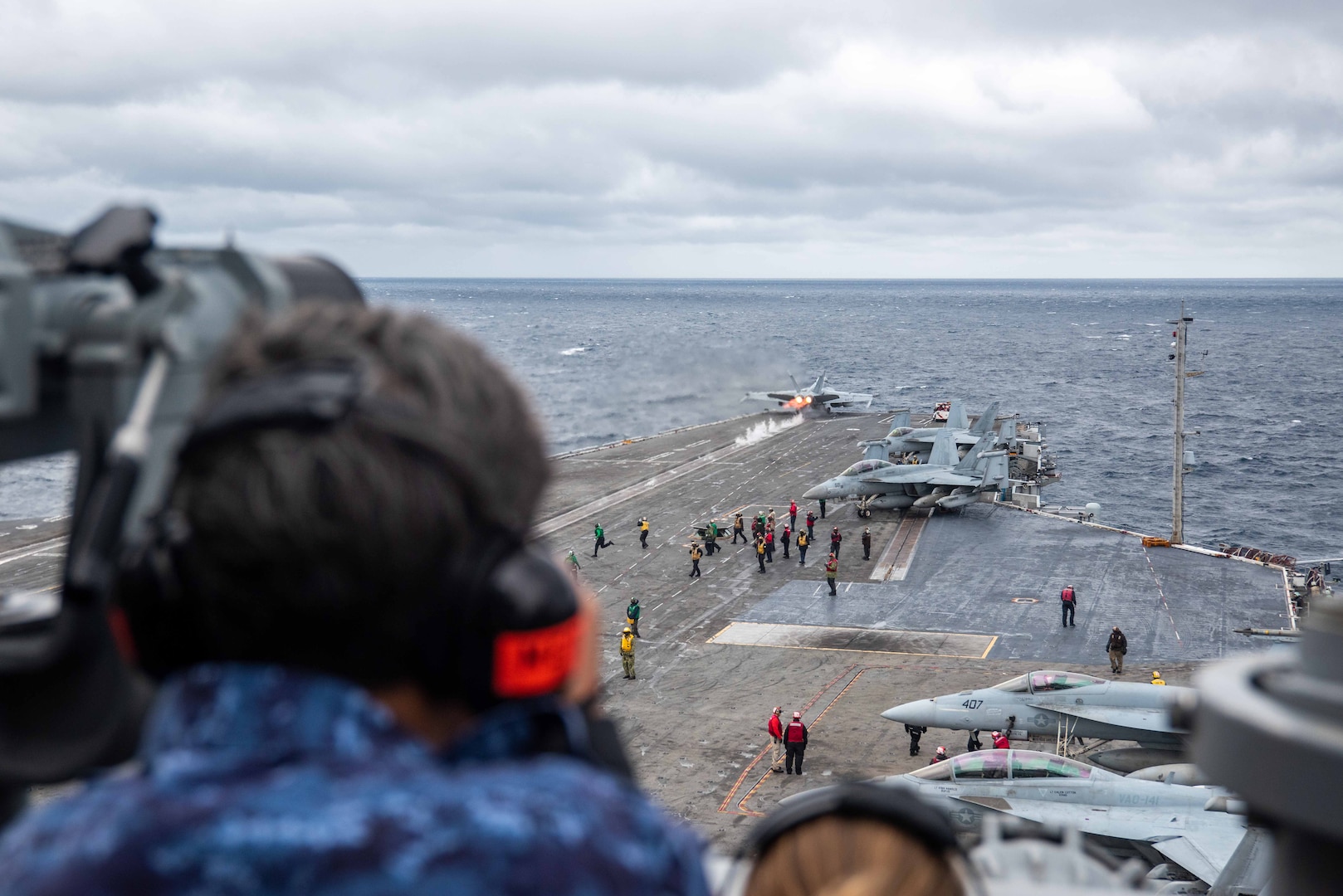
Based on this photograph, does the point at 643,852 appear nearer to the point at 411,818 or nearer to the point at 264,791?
the point at 411,818

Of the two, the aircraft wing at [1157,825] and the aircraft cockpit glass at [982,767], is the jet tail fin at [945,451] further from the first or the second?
the aircraft wing at [1157,825]

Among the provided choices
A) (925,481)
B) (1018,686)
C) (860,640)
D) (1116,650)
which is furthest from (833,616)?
(925,481)

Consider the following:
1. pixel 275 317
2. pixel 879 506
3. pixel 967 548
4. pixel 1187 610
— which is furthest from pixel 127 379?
pixel 879 506

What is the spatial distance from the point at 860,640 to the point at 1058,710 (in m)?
11.9

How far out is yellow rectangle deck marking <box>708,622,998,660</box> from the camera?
39062 mm

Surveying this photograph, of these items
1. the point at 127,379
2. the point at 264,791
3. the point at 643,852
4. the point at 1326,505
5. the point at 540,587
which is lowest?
the point at 1326,505

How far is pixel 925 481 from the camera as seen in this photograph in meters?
55.5

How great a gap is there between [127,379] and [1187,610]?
47.0 m

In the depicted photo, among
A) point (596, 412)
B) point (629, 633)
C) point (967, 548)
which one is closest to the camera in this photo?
point (629, 633)

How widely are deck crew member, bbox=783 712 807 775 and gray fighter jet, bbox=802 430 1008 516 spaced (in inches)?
1036

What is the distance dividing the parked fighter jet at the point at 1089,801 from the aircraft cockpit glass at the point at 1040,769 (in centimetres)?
2

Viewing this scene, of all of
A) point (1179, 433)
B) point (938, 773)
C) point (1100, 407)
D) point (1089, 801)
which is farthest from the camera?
point (1100, 407)

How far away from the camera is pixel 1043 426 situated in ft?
358

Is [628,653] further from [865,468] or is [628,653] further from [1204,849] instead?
[865,468]
